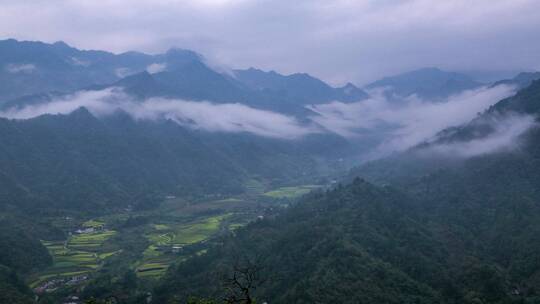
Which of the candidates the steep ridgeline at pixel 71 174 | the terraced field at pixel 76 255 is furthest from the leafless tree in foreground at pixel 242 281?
the steep ridgeline at pixel 71 174

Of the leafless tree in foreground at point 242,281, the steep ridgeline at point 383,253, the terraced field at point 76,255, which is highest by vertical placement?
the leafless tree in foreground at point 242,281

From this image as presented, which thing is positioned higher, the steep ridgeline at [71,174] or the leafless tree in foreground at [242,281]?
the steep ridgeline at [71,174]

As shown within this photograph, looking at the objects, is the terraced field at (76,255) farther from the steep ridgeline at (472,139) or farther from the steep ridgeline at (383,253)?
the steep ridgeline at (472,139)

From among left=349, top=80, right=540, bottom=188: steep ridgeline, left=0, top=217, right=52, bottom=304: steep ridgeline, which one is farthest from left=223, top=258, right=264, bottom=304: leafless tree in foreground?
left=349, top=80, right=540, bottom=188: steep ridgeline

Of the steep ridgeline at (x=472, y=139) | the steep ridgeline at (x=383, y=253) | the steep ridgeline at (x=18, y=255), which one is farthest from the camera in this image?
Answer: the steep ridgeline at (x=472, y=139)

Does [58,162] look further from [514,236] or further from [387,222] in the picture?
[514,236]

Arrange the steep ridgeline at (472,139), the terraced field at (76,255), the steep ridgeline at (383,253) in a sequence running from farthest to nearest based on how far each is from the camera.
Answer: the steep ridgeline at (472,139) < the terraced field at (76,255) < the steep ridgeline at (383,253)

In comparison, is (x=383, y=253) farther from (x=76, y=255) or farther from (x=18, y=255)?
(x=18, y=255)

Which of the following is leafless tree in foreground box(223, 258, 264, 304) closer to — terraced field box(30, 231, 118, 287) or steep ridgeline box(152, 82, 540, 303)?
steep ridgeline box(152, 82, 540, 303)
